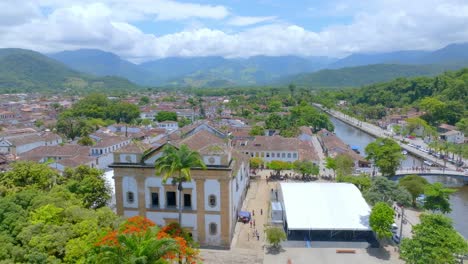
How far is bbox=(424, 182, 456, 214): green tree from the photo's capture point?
113ft

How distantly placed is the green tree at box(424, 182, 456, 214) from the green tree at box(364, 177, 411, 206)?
180 centimetres

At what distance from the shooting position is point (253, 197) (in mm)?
40750

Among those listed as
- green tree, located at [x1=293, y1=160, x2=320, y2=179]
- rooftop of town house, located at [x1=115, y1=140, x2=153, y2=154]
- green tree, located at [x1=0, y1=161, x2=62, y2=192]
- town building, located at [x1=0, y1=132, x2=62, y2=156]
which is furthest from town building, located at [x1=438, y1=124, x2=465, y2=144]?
town building, located at [x1=0, y1=132, x2=62, y2=156]

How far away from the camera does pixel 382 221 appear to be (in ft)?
89.9

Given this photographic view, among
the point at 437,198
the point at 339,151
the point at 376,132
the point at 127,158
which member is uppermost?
the point at 127,158

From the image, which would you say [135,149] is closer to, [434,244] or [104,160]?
[434,244]

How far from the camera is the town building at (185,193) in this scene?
90.1 ft

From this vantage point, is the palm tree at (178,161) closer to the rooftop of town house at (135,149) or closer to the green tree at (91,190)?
the rooftop of town house at (135,149)

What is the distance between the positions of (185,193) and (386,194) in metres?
19.6

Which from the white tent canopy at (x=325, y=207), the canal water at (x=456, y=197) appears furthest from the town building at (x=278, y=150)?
the white tent canopy at (x=325, y=207)

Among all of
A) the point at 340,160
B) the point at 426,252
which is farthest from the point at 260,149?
the point at 426,252

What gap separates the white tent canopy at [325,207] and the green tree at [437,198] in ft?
21.4

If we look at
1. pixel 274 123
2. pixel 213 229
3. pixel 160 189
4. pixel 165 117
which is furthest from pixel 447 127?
pixel 160 189

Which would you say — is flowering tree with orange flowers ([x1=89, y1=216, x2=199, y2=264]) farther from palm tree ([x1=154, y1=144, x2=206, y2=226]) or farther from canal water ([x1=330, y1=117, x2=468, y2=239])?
canal water ([x1=330, y1=117, x2=468, y2=239])
